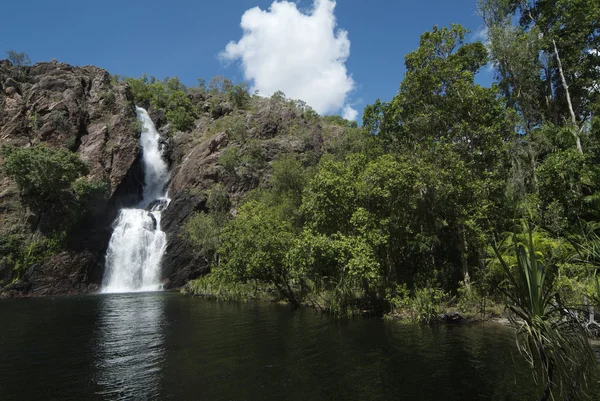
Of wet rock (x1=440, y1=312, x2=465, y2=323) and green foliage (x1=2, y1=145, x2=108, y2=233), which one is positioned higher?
green foliage (x1=2, y1=145, x2=108, y2=233)

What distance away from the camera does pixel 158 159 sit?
246ft

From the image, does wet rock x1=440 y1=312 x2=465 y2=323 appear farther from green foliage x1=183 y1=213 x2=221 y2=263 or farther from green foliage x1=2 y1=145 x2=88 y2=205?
green foliage x1=2 y1=145 x2=88 y2=205

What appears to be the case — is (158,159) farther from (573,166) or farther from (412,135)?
(573,166)

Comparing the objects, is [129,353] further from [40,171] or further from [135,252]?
[40,171]

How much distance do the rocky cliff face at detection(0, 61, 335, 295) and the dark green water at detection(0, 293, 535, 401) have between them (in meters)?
28.6

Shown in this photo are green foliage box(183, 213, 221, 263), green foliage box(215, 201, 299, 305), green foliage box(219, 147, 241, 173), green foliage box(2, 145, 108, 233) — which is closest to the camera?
green foliage box(215, 201, 299, 305)

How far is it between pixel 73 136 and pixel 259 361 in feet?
223

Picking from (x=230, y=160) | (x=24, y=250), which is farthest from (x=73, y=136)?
(x=230, y=160)

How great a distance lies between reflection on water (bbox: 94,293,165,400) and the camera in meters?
12.0

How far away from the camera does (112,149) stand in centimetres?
6750

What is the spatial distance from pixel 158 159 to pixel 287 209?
144ft

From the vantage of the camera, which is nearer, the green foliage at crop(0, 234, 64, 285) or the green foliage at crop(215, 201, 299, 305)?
the green foliage at crop(215, 201, 299, 305)

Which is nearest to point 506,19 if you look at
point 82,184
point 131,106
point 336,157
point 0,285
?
point 336,157

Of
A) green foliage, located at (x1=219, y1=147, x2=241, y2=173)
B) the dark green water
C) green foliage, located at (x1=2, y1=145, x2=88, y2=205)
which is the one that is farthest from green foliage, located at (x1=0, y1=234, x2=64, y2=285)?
the dark green water
